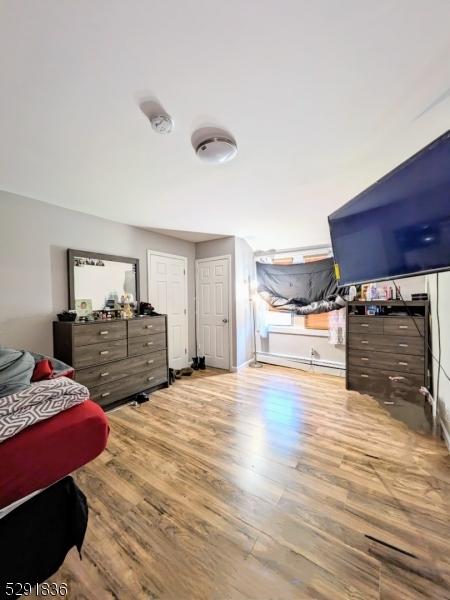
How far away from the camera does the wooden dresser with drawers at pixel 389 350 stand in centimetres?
260

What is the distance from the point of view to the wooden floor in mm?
1047

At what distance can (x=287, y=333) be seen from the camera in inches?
167

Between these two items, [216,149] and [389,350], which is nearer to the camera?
[216,149]

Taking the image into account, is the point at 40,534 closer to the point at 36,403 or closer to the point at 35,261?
the point at 36,403

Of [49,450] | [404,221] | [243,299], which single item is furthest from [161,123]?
[243,299]

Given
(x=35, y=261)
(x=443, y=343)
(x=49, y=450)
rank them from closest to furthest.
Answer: (x=49, y=450) → (x=443, y=343) → (x=35, y=261)

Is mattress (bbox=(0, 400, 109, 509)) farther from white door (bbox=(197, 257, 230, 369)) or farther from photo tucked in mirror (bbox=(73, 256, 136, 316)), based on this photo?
white door (bbox=(197, 257, 230, 369))

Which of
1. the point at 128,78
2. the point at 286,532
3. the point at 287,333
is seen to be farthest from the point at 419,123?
the point at 287,333

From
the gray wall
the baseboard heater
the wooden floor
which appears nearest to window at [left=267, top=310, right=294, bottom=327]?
the baseboard heater

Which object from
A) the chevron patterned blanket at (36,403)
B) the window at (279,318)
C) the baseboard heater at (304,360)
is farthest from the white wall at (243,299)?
the chevron patterned blanket at (36,403)

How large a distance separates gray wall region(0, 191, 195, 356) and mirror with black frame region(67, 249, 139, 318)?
0.33ft

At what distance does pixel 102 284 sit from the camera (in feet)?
10.00

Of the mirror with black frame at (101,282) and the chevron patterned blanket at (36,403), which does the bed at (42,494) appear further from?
the mirror with black frame at (101,282)

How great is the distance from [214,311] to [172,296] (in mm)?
Answer: 802
